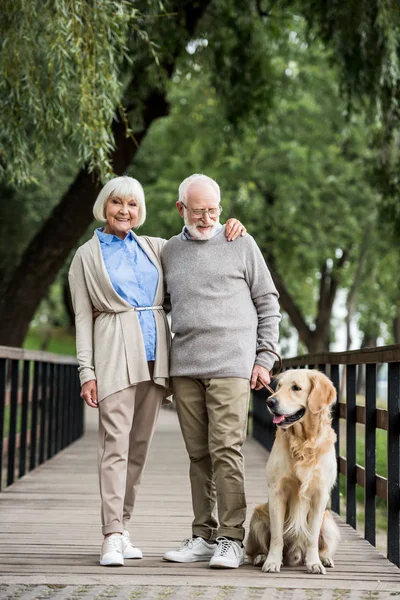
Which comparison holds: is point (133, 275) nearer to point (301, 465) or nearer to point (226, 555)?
point (301, 465)

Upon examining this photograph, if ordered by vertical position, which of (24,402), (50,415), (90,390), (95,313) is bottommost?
(50,415)

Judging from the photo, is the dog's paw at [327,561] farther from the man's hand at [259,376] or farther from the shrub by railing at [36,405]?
the shrub by railing at [36,405]

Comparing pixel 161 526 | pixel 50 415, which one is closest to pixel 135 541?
pixel 161 526

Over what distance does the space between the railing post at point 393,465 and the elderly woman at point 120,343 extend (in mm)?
1090

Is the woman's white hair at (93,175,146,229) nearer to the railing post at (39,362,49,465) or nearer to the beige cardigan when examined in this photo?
the beige cardigan

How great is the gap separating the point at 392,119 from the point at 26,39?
5.46 m

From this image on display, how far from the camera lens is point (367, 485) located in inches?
219

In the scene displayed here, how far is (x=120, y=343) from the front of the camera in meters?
4.76

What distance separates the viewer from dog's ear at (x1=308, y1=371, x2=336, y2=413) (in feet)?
15.1

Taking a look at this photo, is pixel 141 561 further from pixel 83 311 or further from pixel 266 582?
pixel 83 311

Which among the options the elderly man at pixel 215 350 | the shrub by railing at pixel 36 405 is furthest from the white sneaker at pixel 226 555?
the shrub by railing at pixel 36 405

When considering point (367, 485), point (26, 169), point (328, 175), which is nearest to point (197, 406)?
point (367, 485)

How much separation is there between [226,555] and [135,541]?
1002 millimetres

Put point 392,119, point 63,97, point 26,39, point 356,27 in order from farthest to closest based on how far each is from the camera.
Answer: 1. point 392,119
2. point 356,27
3. point 63,97
4. point 26,39
